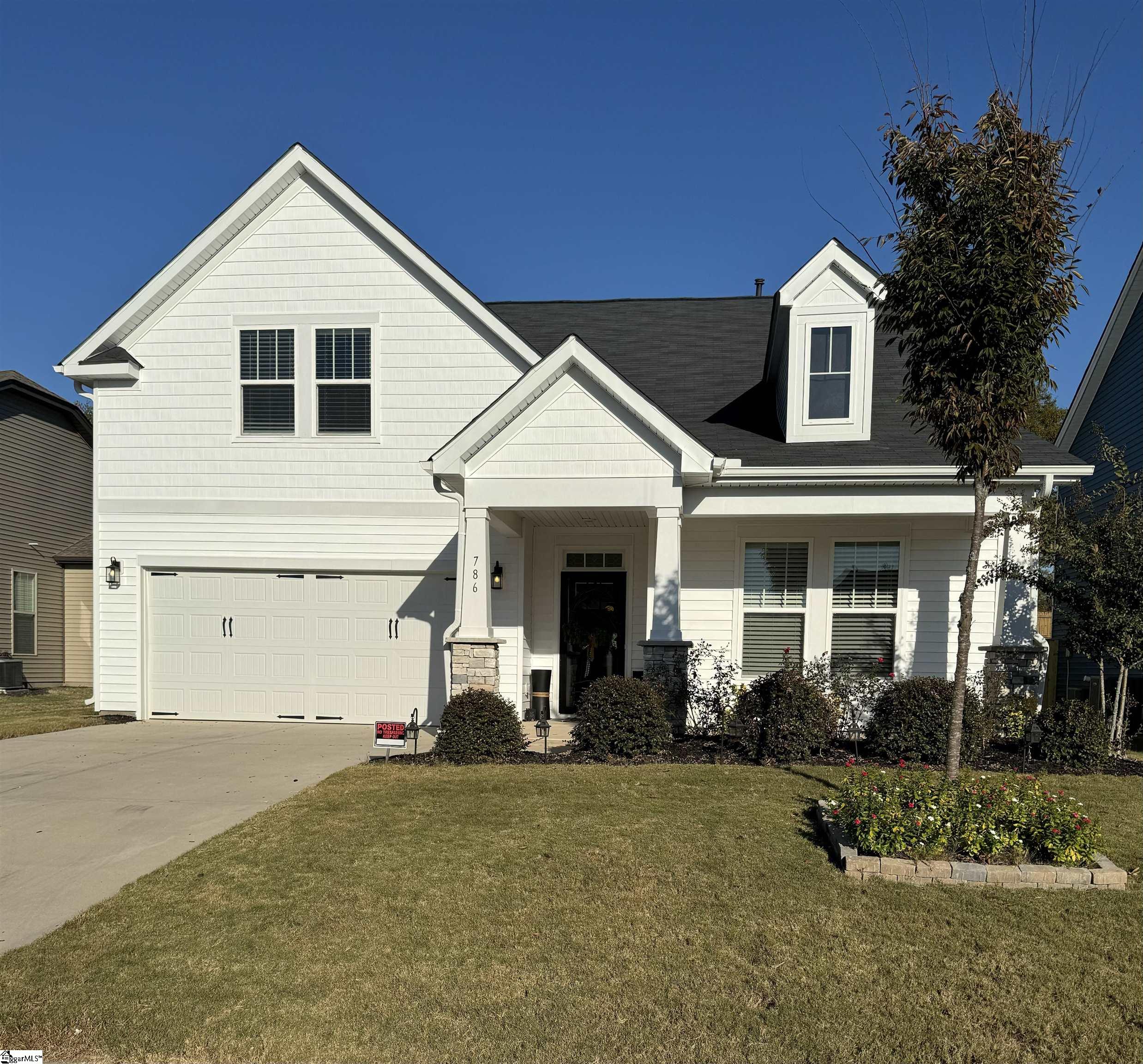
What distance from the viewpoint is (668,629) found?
912cm

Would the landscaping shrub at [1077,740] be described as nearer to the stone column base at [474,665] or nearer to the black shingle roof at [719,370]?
the black shingle roof at [719,370]

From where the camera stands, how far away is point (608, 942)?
4277 mm

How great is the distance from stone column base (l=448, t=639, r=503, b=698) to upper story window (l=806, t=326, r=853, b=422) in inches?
208

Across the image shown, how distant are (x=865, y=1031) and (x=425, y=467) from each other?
735 cm

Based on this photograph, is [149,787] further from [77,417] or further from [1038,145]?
[77,417]

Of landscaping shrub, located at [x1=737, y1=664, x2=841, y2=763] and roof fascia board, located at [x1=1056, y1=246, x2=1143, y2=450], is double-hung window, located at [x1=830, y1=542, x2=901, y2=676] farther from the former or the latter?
roof fascia board, located at [x1=1056, y1=246, x2=1143, y2=450]

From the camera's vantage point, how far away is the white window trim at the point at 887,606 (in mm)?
10602

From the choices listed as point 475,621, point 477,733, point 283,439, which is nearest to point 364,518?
point 283,439

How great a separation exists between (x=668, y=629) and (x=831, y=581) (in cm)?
297


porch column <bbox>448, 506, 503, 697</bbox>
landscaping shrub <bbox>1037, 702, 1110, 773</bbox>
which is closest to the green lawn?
porch column <bbox>448, 506, 503, 697</bbox>

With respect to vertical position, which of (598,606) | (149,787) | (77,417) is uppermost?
(77,417)

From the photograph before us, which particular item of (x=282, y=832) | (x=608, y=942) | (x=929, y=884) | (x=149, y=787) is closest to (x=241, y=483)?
(x=149, y=787)

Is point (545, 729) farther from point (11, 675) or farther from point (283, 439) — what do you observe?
point (11, 675)

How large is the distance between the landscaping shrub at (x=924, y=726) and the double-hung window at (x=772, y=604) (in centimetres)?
242
